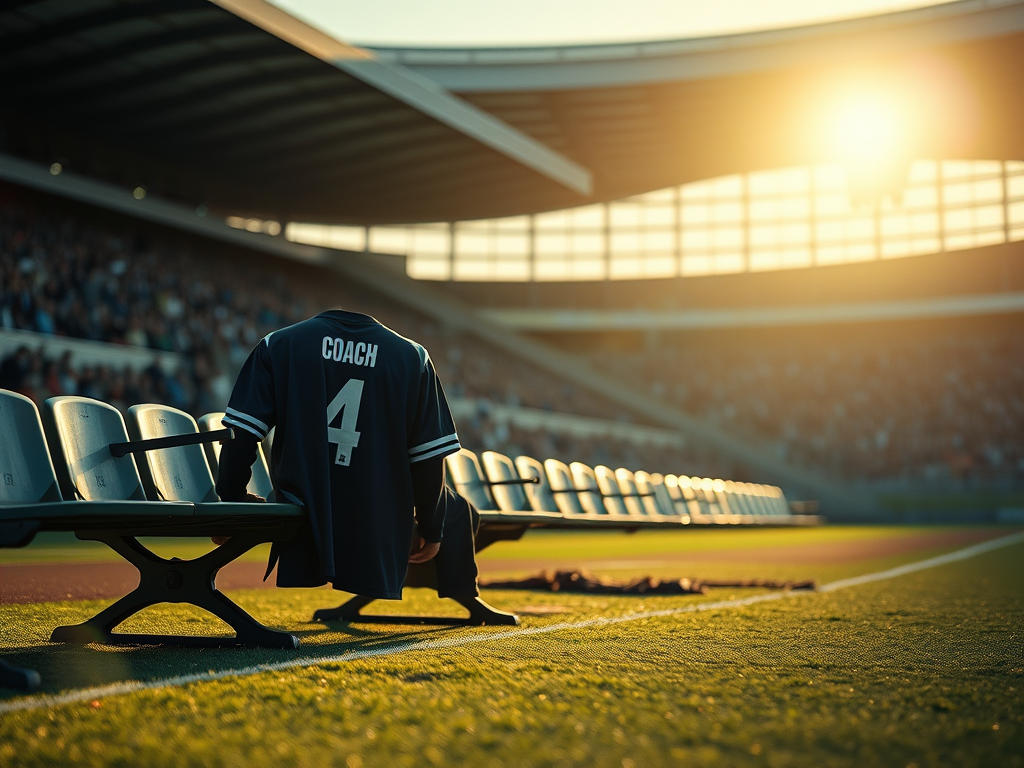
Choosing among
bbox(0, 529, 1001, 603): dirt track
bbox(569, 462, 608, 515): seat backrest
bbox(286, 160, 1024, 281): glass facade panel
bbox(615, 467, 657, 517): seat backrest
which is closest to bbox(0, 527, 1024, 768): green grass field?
bbox(0, 529, 1001, 603): dirt track

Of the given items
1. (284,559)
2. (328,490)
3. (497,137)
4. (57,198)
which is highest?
(497,137)

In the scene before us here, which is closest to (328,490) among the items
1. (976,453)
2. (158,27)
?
(158,27)

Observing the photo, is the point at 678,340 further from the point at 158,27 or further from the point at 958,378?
the point at 158,27

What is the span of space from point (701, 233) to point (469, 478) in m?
45.5

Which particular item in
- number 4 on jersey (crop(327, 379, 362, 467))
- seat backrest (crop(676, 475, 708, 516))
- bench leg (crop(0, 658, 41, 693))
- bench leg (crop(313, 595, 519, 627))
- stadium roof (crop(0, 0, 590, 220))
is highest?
stadium roof (crop(0, 0, 590, 220))

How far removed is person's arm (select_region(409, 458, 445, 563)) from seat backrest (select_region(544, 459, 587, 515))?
3922 millimetres

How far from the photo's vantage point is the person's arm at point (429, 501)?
472cm

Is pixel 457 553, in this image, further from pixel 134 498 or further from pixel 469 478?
pixel 469 478

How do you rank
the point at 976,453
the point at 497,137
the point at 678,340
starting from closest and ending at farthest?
the point at 497,137
the point at 976,453
the point at 678,340

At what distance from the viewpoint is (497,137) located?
30.5 m

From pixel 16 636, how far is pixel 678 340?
44.8m

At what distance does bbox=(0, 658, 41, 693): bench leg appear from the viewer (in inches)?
134

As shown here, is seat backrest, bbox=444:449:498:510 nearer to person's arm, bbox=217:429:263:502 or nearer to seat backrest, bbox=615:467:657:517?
person's arm, bbox=217:429:263:502

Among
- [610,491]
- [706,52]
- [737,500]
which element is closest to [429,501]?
[610,491]
